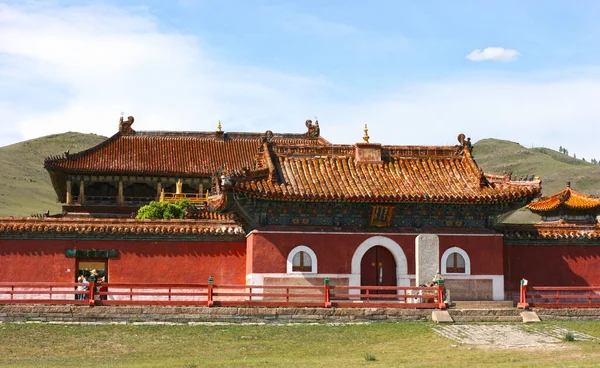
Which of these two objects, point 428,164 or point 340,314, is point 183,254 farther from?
point 428,164

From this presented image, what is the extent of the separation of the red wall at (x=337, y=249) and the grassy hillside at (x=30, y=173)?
8097 cm

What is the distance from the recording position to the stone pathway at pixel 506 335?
895 inches

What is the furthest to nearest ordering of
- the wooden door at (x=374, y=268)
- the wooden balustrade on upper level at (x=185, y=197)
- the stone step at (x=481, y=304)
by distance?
1. the wooden balustrade on upper level at (x=185, y=197)
2. the wooden door at (x=374, y=268)
3. the stone step at (x=481, y=304)

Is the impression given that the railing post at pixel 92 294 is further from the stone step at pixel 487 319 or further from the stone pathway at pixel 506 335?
the stone step at pixel 487 319

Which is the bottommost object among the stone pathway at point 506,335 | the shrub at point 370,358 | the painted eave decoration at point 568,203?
the shrub at point 370,358

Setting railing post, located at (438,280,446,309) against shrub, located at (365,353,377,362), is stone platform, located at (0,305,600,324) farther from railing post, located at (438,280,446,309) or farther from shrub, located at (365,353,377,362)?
shrub, located at (365,353,377,362)

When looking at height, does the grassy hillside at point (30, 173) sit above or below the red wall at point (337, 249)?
above

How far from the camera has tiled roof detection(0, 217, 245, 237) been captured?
2902 centimetres

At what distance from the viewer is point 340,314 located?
86.2 feet

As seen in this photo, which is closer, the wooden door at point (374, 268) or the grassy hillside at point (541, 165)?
the wooden door at point (374, 268)

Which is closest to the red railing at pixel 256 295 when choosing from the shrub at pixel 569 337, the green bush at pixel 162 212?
the shrub at pixel 569 337

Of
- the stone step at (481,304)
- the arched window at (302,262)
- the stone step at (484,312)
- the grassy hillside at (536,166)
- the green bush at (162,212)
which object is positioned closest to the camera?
the stone step at (484,312)

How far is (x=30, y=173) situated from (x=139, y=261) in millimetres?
118299

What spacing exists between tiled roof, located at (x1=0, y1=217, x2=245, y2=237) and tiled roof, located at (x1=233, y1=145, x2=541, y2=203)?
2842mm
